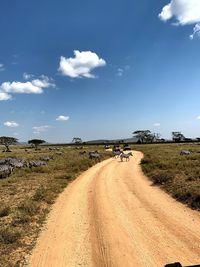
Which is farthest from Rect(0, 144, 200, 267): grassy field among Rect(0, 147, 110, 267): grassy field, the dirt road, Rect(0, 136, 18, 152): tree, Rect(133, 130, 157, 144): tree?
Rect(133, 130, 157, 144): tree

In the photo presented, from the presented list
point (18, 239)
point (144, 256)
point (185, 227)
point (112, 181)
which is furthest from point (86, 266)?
point (112, 181)

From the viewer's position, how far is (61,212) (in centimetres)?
1633

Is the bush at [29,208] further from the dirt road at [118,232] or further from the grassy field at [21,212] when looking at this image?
the dirt road at [118,232]

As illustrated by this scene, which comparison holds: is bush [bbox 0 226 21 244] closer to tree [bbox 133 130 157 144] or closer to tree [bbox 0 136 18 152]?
tree [bbox 0 136 18 152]

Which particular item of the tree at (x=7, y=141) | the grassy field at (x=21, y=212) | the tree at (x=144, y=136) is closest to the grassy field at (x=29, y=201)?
the grassy field at (x=21, y=212)

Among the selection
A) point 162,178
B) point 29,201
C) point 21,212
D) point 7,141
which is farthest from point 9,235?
point 7,141

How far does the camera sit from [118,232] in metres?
12.4

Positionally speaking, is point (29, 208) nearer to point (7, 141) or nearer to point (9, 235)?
point (9, 235)

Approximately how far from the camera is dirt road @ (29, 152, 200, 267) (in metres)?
9.91

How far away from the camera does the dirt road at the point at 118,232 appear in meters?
9.91

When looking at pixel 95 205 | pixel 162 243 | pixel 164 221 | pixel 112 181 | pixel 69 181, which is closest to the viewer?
pixel 162 243

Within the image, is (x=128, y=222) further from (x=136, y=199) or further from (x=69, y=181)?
(x=69, y=181)

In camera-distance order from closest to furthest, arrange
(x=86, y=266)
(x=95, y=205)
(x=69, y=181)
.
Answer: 1. (x=86, y=266)
2. (x=95, y=205)
3. (x=69, y=181)

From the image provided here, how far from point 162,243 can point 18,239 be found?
5.55 meters
